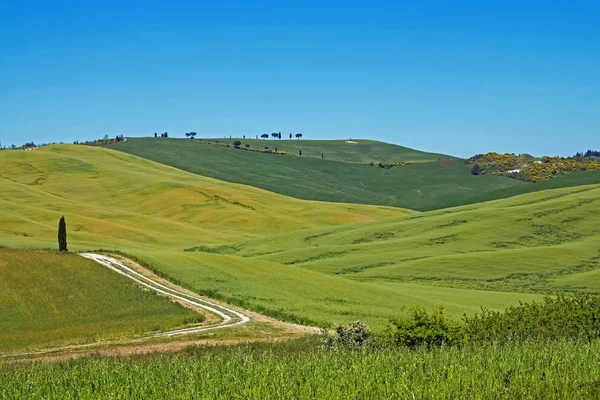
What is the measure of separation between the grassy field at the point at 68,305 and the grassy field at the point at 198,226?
4832mm

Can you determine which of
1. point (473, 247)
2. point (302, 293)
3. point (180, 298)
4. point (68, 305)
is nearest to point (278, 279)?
point (302, 293)

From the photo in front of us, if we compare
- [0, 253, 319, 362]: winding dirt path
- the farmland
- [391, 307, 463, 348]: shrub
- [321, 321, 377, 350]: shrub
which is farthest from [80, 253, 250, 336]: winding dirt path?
[391, 307, 463, 348]: shrub

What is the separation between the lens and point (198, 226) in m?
128

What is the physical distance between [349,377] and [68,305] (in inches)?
1169

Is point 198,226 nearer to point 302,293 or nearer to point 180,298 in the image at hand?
point 302,293

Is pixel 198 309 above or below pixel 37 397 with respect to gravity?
below

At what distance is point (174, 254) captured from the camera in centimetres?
6356

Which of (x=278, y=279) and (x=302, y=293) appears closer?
(x=302, y=293)

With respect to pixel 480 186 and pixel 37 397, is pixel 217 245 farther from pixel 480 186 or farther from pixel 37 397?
pixel 480 186

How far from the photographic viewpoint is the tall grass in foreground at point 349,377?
16.1 metres

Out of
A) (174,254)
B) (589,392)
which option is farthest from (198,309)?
(589,392)

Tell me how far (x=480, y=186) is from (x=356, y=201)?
3522cm

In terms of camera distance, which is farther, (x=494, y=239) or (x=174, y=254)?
(x=494, y=239)

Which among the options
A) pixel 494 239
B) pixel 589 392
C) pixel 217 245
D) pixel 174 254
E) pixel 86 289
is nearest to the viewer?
pixel 589 392
